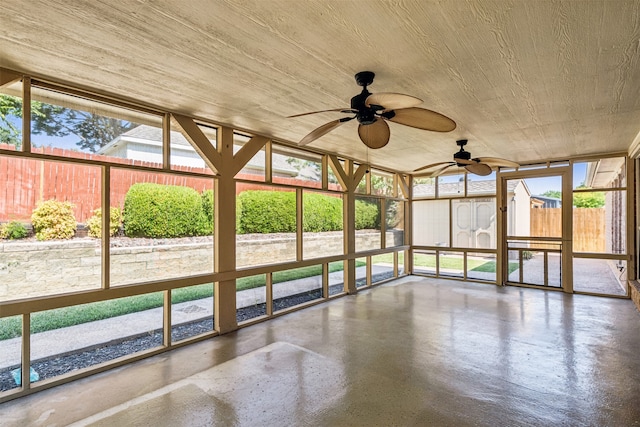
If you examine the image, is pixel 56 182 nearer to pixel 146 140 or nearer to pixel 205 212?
pixel 146 140

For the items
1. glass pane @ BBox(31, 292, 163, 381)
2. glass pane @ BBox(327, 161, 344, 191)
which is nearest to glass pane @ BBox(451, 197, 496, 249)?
glass pane @ BBox(327, 161, 344, 191)

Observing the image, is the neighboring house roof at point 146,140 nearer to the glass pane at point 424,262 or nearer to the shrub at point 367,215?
the shrub at point 367,215

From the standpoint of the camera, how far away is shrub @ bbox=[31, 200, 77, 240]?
9.96 feet

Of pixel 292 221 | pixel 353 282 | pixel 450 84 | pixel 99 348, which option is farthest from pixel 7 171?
pixel 353 282

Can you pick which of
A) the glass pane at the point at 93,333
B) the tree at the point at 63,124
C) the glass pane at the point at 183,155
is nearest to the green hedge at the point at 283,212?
the glass pane at the point at 183,155

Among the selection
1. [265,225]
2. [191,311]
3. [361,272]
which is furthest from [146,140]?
[361,272]

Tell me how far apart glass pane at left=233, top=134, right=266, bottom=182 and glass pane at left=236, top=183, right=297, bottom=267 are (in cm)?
14

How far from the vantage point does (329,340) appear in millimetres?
4102

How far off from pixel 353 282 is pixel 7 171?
5514 mm

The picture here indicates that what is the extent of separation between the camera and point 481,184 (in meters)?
7.73

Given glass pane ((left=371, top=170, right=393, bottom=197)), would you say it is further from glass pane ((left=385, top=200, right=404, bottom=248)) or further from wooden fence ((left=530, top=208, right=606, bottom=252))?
wooden fence ((left=530, top=208, right=606, bottom=252))

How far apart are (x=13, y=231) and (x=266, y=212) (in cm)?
291

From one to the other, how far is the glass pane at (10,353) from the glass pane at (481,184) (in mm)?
8120

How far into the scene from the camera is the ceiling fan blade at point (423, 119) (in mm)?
2721
